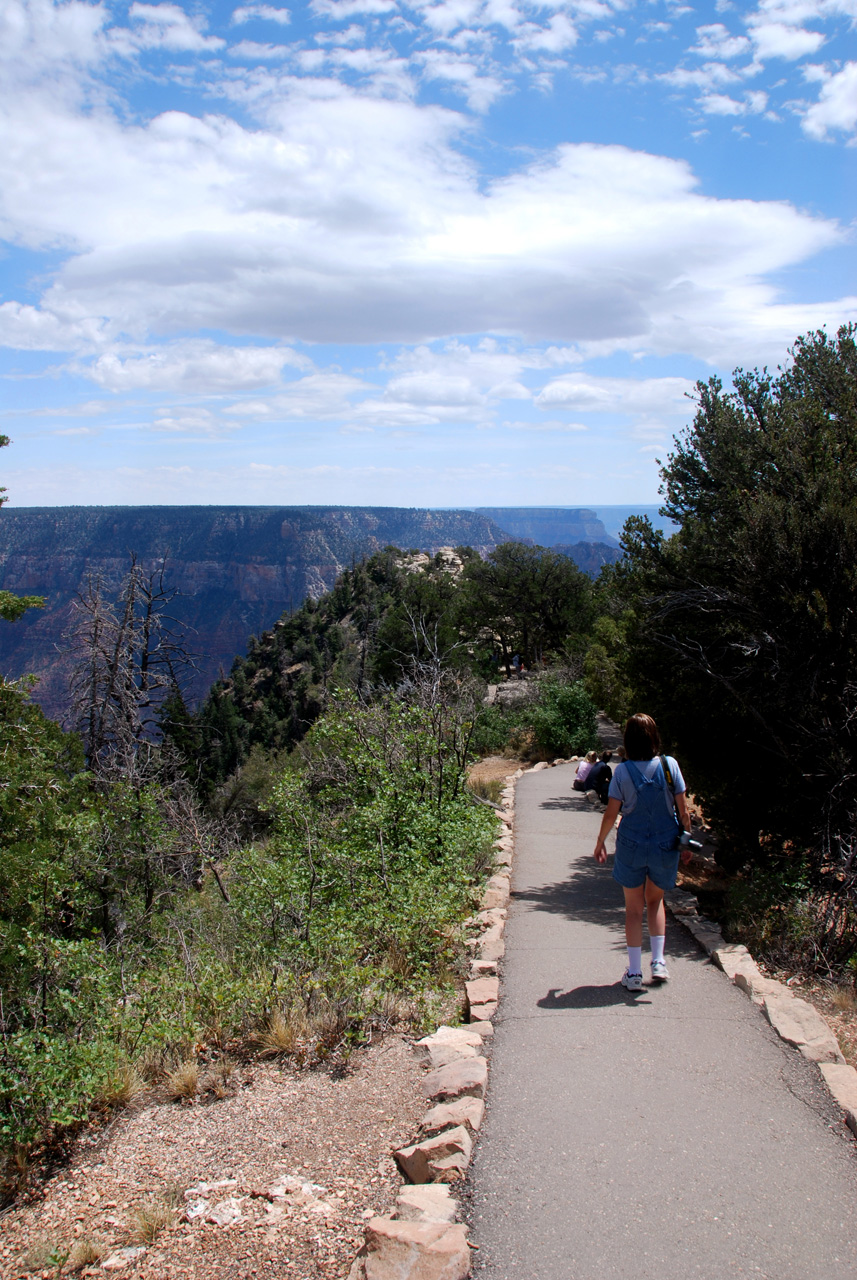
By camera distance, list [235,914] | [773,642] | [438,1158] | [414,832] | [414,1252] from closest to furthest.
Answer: [414,1252]
[438,1158]
[773,642]
[235,914]
[414,832]

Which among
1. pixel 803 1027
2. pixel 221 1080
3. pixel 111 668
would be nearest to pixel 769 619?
pixel 803 1027

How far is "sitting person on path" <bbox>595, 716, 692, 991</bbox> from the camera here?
212 inches

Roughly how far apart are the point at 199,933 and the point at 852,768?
7002mm

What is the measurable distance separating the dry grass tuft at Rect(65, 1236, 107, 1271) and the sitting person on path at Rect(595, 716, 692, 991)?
3363 millimetres

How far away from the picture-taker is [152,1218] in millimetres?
3410

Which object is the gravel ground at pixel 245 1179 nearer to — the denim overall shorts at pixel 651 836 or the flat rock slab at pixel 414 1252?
the flat rock slab at pixel 414 1252

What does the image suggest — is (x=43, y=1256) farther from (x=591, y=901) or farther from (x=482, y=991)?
(x=591, y=901)

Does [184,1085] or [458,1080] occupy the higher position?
[458,1080]

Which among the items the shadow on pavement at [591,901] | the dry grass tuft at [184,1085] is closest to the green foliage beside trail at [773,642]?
the shadow on pavement at [591,901]

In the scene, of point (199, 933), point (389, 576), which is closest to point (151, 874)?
point (199, 933)

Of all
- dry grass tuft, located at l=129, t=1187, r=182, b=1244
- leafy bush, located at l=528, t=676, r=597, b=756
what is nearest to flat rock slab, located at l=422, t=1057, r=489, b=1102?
dry grass tuft, located at l=129, t=1187, r=182, b=1244

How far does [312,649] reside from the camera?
6912cm

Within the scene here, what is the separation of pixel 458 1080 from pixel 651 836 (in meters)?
2.01

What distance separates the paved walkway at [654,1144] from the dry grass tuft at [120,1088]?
2.07 meters
